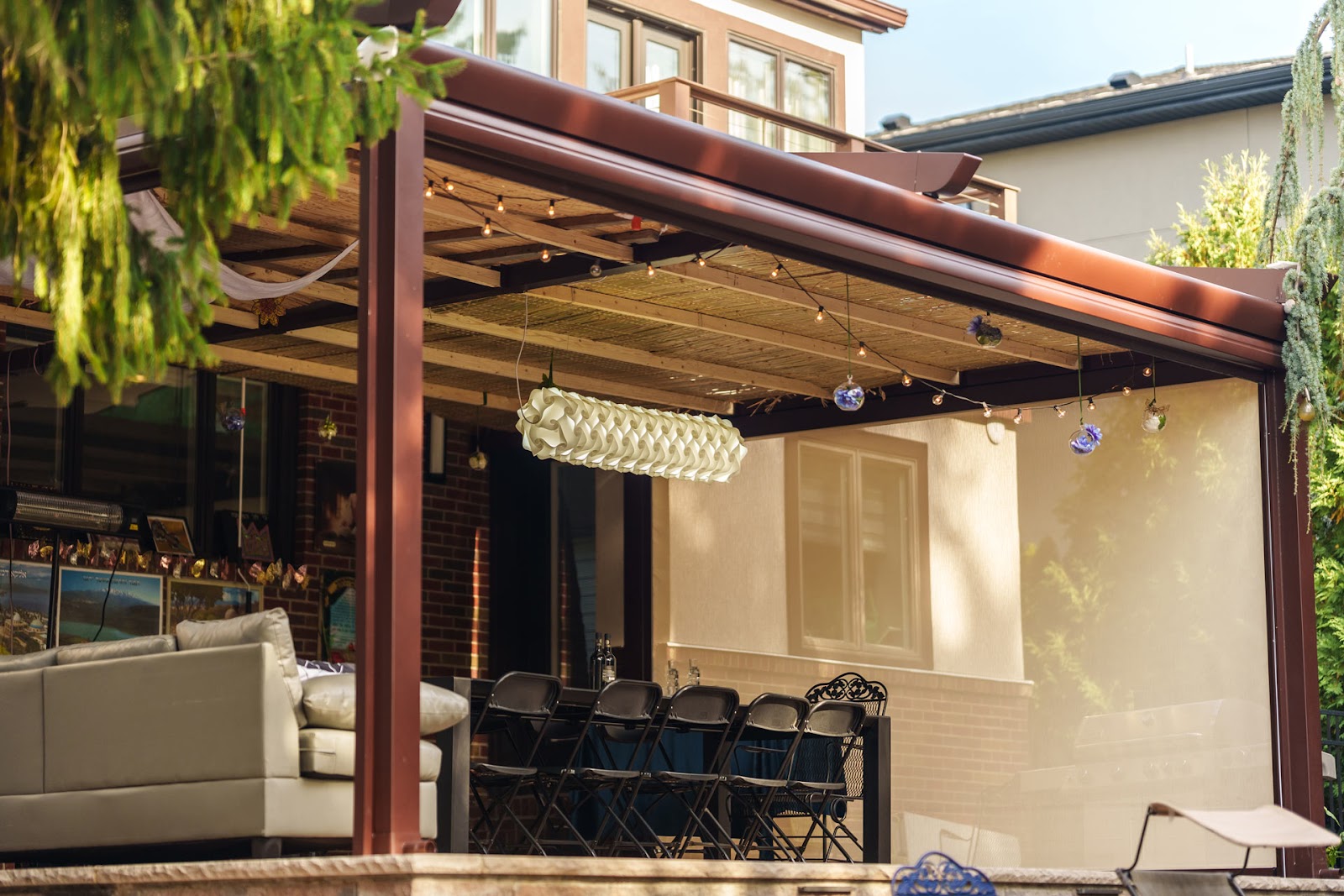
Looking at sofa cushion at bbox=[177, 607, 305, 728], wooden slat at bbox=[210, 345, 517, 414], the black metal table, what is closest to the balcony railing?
wooden slat at bbox=[210, 345, 517, 414]

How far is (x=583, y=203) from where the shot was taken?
22.5 feet

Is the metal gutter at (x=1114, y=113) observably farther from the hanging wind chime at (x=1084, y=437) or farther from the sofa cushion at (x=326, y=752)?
the sofa cushion at (x=326, y=752)

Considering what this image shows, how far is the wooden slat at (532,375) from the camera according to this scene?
8.64 m

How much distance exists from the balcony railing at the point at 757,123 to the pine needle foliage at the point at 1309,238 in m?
1.63

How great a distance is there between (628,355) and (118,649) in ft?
12.3

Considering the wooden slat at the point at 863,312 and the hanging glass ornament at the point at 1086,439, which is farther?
the hanging glass ornament at the point at 1086,439

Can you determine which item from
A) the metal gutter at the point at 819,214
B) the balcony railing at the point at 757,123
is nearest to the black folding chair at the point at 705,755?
the metal gutter at the point at 819,214

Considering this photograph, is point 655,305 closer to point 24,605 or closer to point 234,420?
point 234,420

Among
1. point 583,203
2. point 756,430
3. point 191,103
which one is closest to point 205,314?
point 191,103

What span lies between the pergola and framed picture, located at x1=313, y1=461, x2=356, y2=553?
670 millimetres

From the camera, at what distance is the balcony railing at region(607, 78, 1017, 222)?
10133mm

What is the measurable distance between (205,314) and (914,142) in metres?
20.5

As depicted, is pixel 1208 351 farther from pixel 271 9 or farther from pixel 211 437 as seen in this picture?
pixel 271 9

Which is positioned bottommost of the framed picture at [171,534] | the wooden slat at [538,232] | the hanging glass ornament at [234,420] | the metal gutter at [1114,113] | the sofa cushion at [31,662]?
the sofa cushion at [31,662]
